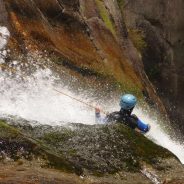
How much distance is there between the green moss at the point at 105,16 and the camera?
23.1 meters

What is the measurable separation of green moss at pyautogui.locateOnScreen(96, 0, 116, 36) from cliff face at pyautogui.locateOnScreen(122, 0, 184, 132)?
3985 mm

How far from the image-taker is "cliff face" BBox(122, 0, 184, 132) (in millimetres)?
27828

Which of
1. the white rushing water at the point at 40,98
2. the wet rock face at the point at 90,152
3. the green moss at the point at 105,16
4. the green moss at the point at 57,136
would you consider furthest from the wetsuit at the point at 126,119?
the green moss at the point at 105,16

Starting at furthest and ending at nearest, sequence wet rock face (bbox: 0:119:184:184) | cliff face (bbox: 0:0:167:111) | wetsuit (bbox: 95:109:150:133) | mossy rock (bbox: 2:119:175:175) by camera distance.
Answer: cliff face (bbox: 0:0:167:111) → wetsuit (bbox: 95:109:150:133) → mossy rock (bbox: 2:119:175:175) → wet rock face (bbox: 0:119:184:184)

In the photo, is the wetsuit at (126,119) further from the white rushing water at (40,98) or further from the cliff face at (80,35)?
the cliff face at (80,35)

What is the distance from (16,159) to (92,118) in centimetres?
785

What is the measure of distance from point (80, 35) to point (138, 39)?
8243 mm

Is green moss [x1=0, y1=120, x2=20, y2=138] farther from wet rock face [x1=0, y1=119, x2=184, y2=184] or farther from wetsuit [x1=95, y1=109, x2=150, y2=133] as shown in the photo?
wetsuit [x1=95, y1=109, x2=150, y2=133]

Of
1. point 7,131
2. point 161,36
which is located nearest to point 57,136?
point 7,131

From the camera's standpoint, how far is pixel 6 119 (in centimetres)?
980

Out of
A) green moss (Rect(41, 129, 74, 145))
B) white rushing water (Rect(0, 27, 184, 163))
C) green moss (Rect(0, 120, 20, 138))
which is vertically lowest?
green moss (Rect(0, 120, 20, 138))

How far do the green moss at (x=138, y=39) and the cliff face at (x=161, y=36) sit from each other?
0.63 ft

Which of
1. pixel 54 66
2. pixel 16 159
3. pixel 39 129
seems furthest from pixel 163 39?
pixel 16 159

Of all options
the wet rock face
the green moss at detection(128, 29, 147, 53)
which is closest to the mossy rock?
the wet rock face
